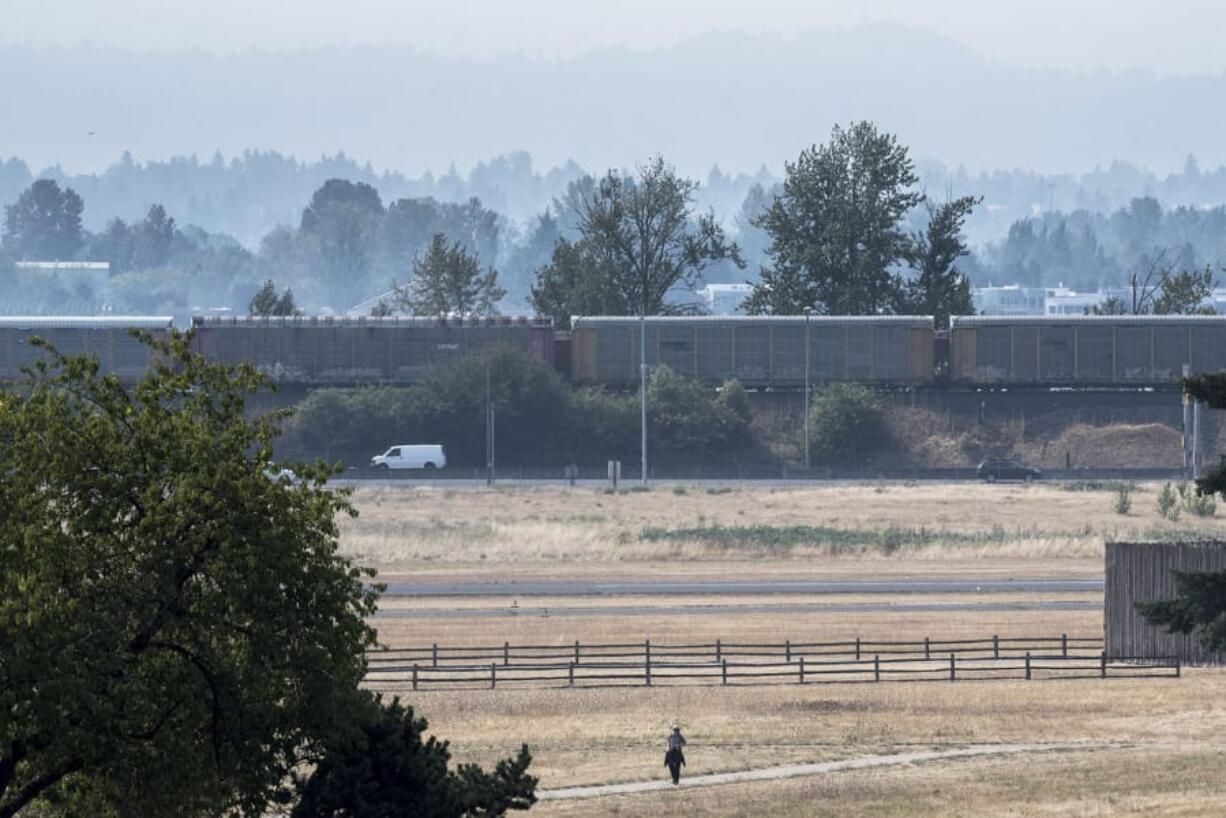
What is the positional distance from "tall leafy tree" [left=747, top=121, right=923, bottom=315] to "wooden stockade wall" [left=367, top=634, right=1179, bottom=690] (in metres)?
77.2

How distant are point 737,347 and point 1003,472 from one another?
17690mm

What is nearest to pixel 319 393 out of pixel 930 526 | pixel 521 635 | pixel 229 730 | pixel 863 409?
pixel 863 409

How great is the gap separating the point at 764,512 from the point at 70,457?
62705mm

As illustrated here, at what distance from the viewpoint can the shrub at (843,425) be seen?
102000 millimetres

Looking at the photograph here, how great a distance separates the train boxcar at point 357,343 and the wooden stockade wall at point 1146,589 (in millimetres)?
62598

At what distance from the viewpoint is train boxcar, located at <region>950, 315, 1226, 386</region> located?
105688mm

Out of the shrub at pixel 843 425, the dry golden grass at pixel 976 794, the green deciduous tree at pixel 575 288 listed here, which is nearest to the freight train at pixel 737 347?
the shrub at pixel 843 425

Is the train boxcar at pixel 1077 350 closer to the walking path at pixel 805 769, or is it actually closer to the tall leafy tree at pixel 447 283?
the tall leafy tree at pixel 447 283

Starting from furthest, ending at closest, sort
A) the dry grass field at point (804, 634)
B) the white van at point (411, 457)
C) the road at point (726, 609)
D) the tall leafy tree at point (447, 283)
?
the tall leafy tree at point (447, 283) → the white van at point (411, 457) → the road at point (726, 609) → the dry grass field at point (804, 634)

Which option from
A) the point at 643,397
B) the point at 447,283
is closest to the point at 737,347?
the point at 643,397

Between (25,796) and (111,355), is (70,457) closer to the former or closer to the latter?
(25,796)

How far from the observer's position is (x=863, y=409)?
336 ft

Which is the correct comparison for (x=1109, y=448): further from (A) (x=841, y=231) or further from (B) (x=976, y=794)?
(B) (x=976, y=794)

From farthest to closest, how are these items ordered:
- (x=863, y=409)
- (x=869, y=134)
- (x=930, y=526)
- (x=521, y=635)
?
(x=869, y=134), (x=863, y=409), (x=930, y=526), (x=521, y=635)
